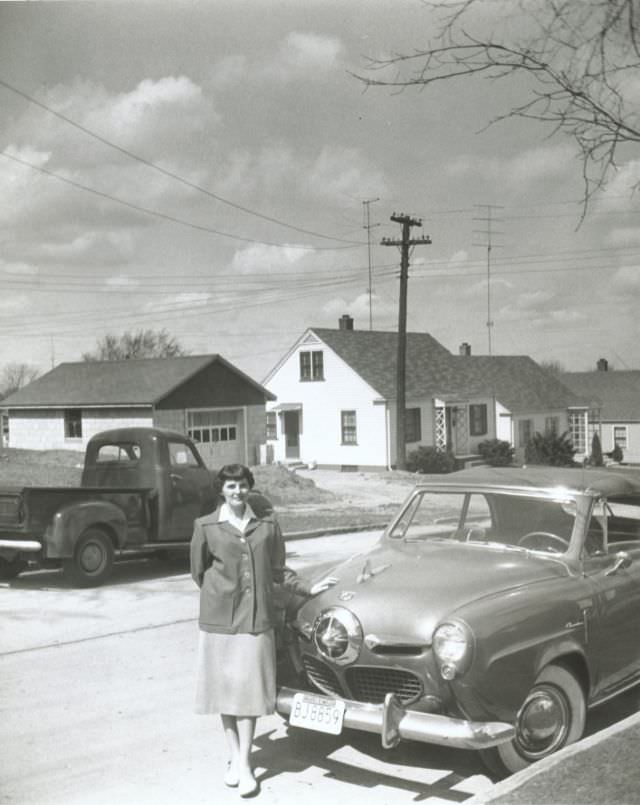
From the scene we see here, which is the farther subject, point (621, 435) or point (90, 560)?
point (621, 435)

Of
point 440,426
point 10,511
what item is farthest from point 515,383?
point 10,511

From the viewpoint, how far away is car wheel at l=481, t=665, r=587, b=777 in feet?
14.5

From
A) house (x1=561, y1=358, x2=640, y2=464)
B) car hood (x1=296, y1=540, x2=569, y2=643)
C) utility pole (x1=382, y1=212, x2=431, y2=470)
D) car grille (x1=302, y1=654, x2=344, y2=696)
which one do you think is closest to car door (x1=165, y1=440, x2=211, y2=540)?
car hood (x1=296, y1=540, x2=569, y2=643)

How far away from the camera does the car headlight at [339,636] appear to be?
459 cm

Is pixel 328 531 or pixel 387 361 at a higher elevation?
pixel 387 361

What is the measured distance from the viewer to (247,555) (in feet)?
14.9

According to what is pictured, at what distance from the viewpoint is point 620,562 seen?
5.31m

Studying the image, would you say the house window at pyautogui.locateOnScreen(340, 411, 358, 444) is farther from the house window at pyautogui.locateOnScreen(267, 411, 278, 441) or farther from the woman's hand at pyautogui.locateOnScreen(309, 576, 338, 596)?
the woman's hand at pyautogui.locateOnScreen(309, 576, 338, 596)

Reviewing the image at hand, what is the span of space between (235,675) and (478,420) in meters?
34.2

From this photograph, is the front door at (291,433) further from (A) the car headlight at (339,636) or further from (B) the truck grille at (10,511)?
(A) the car headlight at (339,636)

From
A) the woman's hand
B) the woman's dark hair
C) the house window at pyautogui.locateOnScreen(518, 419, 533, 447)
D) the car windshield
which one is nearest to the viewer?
the woman's dark hair

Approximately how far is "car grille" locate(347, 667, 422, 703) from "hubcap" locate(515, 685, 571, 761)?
1.75ft

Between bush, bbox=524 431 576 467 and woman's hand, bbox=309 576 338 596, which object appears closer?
woman's hand, bbox=309 576 338 596

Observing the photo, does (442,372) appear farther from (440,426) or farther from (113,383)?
(113,383)
